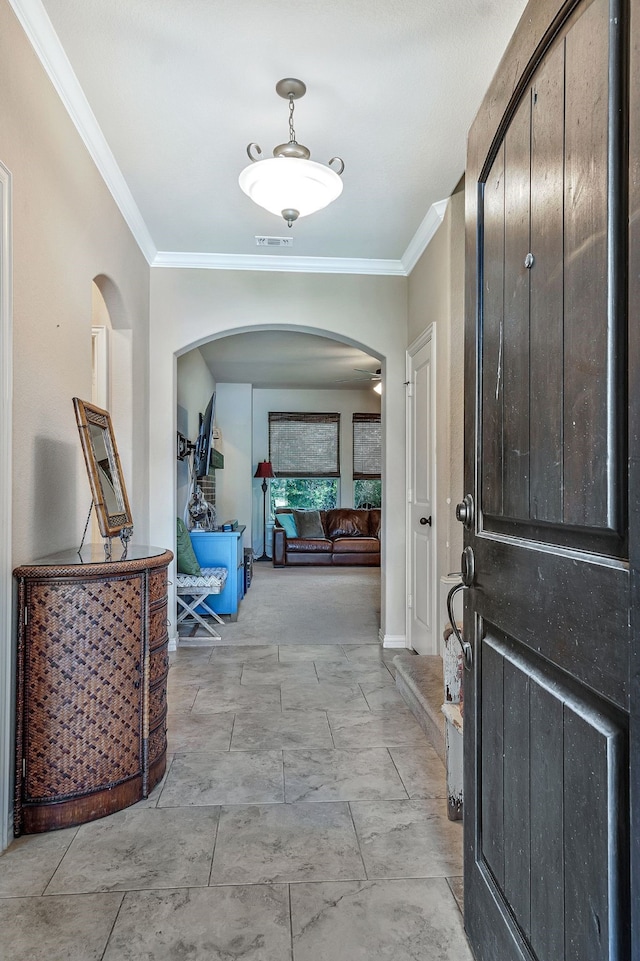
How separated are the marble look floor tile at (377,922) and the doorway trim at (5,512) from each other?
996 mm

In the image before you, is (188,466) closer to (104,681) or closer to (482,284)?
(104,681)

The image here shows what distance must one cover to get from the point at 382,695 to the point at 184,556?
1.99m

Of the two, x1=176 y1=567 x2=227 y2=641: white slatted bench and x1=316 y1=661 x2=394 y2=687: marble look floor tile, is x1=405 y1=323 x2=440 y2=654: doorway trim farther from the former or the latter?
x1=176 y1=567 x2=227 y2=641: white slatted bench

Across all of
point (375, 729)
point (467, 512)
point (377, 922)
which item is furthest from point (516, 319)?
point (375, 729)

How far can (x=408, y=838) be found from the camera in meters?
1.97

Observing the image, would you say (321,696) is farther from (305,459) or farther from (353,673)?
(305,459)

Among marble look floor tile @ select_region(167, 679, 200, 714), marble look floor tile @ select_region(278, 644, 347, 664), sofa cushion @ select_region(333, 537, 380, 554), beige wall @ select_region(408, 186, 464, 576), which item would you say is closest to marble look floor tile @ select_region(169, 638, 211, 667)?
marble look floor tile @ select_region(167, 679, 200, 714)

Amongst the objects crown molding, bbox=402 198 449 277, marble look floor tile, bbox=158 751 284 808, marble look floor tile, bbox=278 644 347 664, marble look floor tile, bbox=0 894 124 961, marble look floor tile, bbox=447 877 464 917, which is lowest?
marble look floor tile, bbox=278 644 347 664

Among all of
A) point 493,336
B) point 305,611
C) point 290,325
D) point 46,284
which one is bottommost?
point 305,611

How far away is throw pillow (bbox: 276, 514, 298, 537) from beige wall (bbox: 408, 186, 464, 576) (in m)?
5.80

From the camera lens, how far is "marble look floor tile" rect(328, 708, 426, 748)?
8.87 feet

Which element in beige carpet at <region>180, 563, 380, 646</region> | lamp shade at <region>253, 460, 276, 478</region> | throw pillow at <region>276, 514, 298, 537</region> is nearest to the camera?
beige carpet at <region>180, 563, 380, 646</region>

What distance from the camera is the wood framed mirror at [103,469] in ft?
7.72

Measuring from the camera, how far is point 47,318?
2.28 metres
